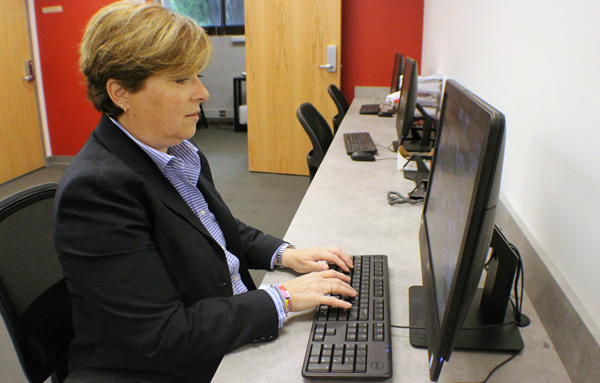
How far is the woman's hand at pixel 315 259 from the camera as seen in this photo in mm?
1148

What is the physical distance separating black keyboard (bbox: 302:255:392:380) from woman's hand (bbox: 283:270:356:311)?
0.7 inches

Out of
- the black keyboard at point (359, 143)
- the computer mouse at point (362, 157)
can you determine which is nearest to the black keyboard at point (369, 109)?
the black keyboard at point (359, 143)

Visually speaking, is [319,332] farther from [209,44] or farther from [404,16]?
[404,16]

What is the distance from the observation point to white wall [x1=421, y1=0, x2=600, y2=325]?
852 millimetres

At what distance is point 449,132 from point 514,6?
30.7 inches

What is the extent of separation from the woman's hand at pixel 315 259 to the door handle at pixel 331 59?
131 inches

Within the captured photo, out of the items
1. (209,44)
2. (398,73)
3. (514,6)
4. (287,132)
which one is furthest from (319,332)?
(287,132)

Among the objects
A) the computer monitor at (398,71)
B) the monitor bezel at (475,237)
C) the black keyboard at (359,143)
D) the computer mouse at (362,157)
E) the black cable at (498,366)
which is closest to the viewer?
A: the monitor bezel at (475,237)

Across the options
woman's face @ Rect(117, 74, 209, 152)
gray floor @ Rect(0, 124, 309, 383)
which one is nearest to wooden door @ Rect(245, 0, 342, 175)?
gray floor @ Rect(0, 124, 309, 383)

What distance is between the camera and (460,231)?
0.66m

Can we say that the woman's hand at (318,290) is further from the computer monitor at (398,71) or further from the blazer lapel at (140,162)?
the computer monitor at (398,71)

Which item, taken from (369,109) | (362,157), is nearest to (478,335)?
(362,157)

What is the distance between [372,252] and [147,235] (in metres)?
0.61

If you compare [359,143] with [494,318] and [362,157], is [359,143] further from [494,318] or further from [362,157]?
[494,318]
